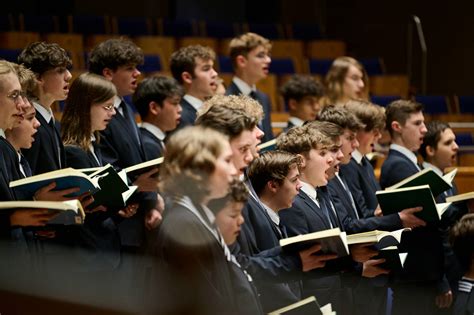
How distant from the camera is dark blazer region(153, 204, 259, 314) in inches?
91.2

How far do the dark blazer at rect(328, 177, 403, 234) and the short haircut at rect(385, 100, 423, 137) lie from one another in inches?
31.9

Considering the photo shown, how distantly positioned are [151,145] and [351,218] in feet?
3.35

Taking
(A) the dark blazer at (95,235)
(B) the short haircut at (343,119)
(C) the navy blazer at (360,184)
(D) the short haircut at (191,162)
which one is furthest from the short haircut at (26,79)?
(C) the navy blazer at (360,184)

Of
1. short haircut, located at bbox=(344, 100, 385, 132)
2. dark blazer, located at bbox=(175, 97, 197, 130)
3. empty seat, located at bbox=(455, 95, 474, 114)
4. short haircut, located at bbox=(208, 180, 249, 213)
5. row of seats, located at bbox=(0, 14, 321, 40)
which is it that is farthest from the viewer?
empty seat, located at bbox=(455, 95, 474, 114)

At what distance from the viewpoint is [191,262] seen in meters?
2.33

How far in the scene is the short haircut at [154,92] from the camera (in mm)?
4504

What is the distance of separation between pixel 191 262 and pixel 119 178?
98cm

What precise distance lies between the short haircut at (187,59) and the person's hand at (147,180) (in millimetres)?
1710

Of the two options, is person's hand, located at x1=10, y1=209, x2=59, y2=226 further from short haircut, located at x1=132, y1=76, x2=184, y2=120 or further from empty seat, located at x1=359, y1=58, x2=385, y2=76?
empty seat, located at x1=359, y1=58, x2=385, y2=76

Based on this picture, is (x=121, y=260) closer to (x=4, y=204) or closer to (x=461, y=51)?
(x=4, y=204)

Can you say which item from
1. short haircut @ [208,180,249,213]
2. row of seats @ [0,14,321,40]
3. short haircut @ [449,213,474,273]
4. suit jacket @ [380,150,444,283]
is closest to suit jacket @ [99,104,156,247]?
suit jacket @ [380,150,444,283]

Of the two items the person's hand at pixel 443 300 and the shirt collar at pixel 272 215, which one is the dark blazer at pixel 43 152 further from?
the person's hand at pixel 443 300

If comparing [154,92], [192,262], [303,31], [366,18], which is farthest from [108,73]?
[366,18]

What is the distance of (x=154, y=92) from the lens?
177 inches
